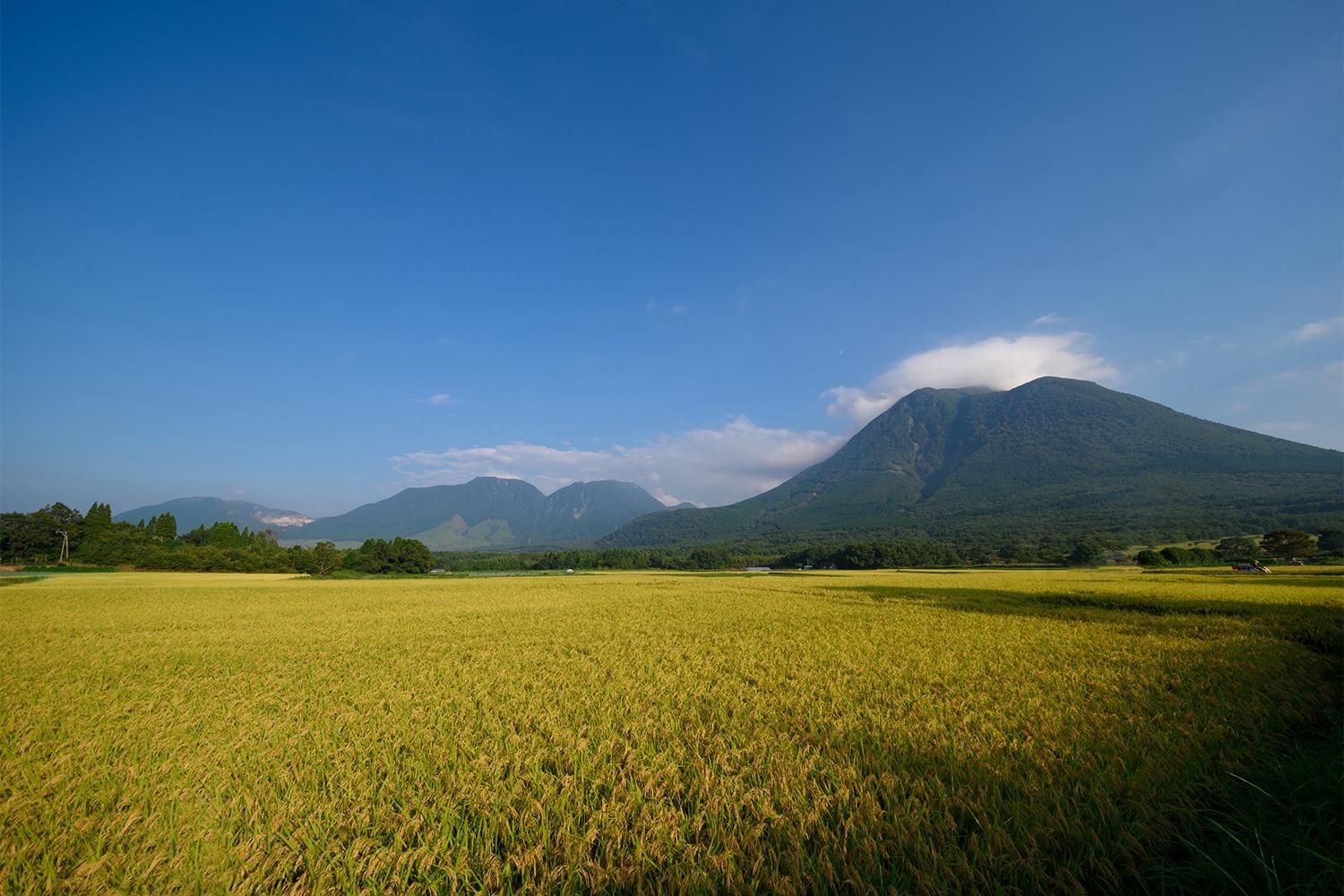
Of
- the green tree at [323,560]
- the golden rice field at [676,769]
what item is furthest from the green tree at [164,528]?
the golden rice field at [676,769]

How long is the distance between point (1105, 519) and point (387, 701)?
201 m

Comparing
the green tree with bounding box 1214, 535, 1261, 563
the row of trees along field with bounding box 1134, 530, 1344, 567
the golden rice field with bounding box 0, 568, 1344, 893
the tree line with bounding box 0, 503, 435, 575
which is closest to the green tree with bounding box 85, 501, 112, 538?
the tree line with bounding box 0, 503, 435, 575

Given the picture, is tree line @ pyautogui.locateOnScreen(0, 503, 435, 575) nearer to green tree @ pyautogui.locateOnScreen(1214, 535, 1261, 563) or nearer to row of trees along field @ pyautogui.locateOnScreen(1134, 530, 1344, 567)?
row of trees along field @ pyautogui.locateOnScreen(1134, 530, 1344, 567)

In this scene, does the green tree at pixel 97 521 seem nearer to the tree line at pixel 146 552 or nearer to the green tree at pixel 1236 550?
the tree line at pixel 146 552

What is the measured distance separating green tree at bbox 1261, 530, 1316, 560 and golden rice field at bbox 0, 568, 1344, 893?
9676cm

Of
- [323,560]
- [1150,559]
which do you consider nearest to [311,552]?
[323,560]

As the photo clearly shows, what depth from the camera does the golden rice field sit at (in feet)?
10.4

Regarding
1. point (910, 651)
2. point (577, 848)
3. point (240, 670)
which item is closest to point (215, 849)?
point (577, 848)

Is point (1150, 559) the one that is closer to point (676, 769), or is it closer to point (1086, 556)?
point (1086, 556)

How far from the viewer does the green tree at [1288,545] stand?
7231 centimetres

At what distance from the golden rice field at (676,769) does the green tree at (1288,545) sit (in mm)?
96763

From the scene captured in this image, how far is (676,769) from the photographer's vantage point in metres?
4.68

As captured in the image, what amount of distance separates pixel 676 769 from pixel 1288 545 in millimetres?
111830

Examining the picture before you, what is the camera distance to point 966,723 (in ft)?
19.6
